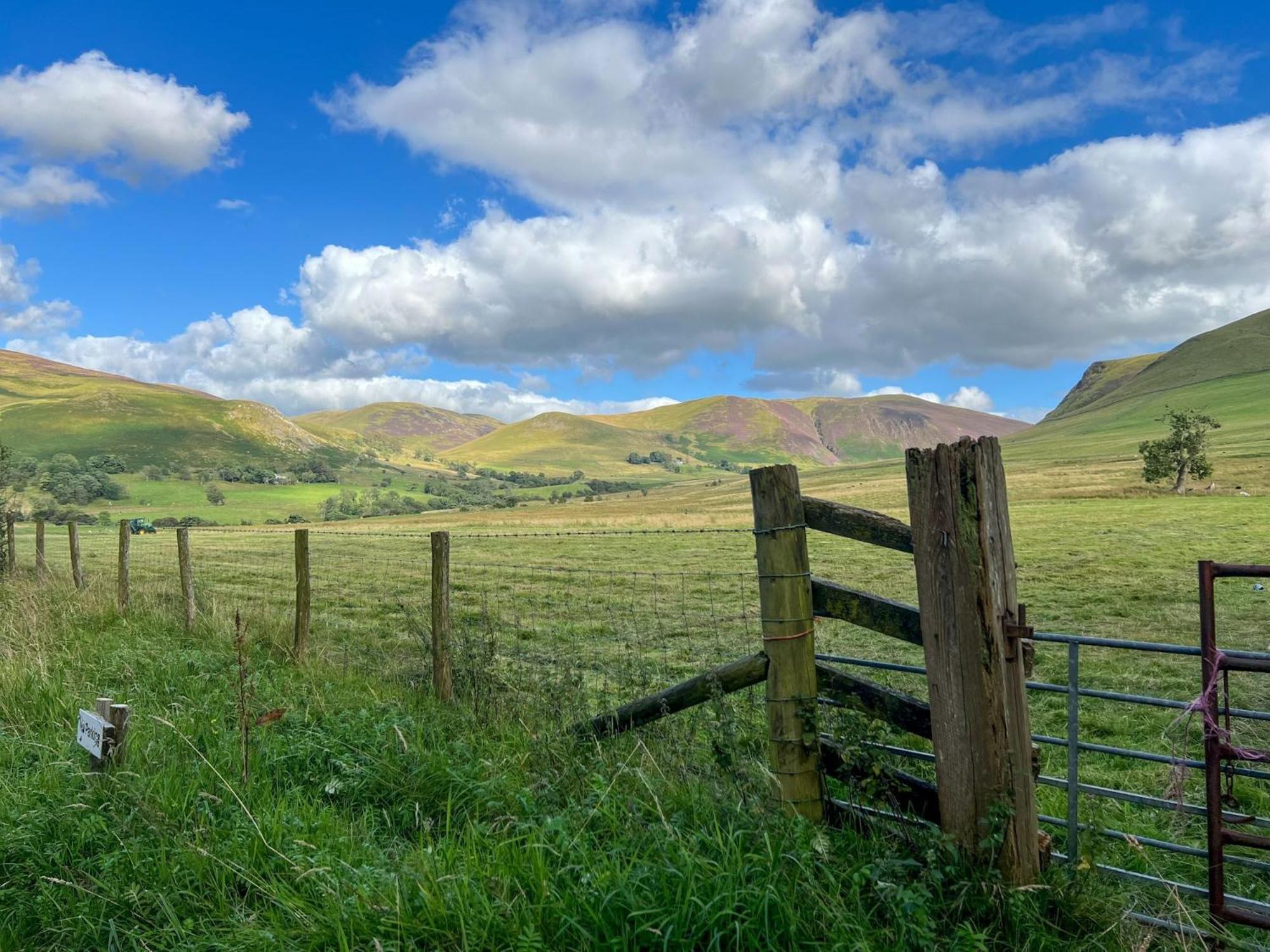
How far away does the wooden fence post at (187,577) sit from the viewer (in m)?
10.7

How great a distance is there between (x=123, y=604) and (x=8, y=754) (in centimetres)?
725

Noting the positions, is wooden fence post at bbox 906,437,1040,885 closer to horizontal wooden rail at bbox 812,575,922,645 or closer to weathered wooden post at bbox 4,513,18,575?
horizontal wooden rail at bbox 812,575,922,645

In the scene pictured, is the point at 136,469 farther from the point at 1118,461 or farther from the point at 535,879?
the point at 535,879

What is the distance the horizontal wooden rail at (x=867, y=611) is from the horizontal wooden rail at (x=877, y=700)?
285mm

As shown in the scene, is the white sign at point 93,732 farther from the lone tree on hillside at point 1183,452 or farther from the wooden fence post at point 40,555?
the lone tree on hillside at point 1183,452

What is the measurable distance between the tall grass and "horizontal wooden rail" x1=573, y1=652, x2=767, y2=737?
121mm

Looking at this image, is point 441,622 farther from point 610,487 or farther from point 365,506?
point 610,487

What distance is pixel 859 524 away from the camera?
3.96m

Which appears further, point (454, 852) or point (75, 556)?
point (75, 556)

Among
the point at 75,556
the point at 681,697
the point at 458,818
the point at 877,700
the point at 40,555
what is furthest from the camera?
the point at 40,555

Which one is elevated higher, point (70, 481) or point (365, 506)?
point (70, 481)

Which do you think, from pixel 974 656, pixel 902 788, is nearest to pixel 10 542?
pixel 902 788

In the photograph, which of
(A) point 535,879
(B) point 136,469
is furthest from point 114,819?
(B) point 136,469

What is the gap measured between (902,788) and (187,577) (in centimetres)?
1112
